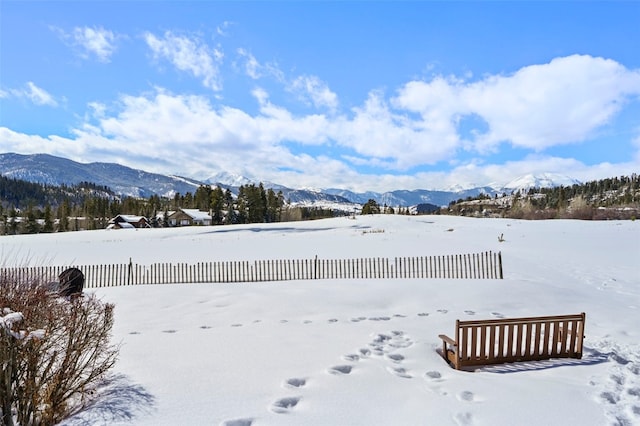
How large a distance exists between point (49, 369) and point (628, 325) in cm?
1301

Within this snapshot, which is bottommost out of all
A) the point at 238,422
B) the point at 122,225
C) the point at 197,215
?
the point at 238,422

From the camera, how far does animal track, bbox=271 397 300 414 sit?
494 centimetres

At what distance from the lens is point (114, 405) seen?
5.02 meters

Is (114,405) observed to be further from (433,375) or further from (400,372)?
(433,375)

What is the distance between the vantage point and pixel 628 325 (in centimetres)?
991

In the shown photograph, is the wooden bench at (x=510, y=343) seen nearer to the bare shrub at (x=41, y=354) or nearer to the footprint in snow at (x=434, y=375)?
the footprint in snow at (x=434, y=375)

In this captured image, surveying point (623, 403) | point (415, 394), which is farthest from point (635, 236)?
point (415, 394)

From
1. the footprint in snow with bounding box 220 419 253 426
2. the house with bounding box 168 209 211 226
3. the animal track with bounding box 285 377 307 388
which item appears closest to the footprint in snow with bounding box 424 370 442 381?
the animal track with bounding box 285 377 307 388

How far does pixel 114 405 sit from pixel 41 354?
1165 millimetres

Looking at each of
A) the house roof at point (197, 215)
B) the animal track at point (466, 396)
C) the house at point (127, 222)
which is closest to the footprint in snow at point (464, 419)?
the animal track at point (466, 396)

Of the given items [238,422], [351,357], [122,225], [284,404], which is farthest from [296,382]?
[122,225]

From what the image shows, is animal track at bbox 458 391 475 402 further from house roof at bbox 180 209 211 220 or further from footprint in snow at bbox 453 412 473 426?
house roof at bbox 180 209 211 220

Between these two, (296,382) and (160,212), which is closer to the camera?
(296,382)

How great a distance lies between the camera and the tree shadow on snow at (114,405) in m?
4.68
